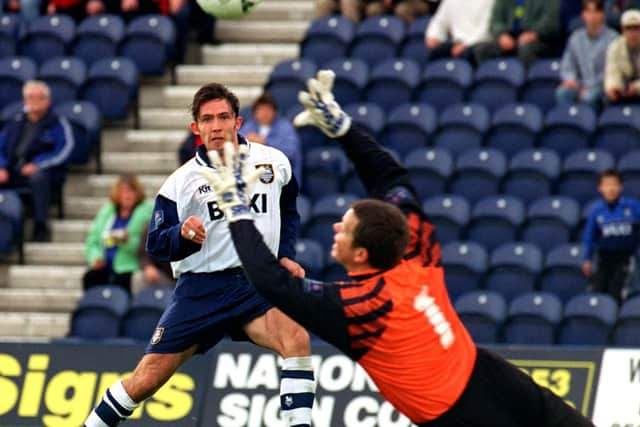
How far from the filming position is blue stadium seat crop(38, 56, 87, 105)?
17.2 metres

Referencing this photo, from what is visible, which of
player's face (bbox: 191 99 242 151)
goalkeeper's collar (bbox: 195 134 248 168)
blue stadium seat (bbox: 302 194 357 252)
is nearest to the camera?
player's face (bbox: 191 99 242 151)

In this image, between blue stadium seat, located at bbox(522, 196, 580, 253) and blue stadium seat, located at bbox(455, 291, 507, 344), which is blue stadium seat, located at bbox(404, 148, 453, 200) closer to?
blue stadium seat, located at bbox(522, 196, 580, 253)

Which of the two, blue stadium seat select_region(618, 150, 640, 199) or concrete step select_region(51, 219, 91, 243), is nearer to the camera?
blue stadium seat select_region(618, 150, 640, 199)

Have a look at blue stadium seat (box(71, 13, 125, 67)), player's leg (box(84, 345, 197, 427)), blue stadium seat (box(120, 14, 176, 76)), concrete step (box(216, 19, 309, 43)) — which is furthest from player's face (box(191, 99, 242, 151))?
concrete step (box(216, 19, 309, 43))

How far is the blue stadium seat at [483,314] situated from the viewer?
13.5 meters

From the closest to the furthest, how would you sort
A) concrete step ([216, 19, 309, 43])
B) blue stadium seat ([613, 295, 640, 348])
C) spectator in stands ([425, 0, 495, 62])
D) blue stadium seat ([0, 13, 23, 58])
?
1. blue stadium seat ([613, 295, 640, 348])
2. spectator in stands ([425, 0, 495, 62])
3. blue stadium seat ([0, 13, 23, 58])
4. concrete step ([216, 19, 309, 43])

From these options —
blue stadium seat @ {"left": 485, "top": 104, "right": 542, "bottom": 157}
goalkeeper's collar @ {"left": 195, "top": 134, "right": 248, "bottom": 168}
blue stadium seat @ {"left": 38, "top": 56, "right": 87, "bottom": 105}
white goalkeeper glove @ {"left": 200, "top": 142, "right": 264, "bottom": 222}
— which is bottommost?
white goalkeeper glove @ {"left": 200, "top": 142, "right": 264, "bottom": 222}

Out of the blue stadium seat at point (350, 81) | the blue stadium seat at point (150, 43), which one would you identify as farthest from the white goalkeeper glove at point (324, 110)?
the blue stadium seat at point (150, 43)

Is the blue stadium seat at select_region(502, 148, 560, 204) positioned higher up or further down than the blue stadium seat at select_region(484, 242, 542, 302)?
higher up

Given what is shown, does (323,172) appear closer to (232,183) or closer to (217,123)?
(217,123)

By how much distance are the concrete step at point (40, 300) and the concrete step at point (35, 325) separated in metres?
0.21

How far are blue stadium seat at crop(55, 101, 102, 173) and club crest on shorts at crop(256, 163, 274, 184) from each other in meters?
8.01

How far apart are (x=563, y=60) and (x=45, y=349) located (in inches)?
251

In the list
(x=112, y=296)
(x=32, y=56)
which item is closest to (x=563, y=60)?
(x=112, y=296)
